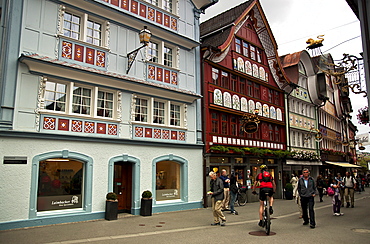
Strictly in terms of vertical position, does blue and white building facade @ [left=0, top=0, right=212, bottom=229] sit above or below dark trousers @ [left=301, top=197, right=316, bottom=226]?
above

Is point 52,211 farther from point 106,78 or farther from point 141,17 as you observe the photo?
point 141,17

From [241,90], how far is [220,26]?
442 centimetres

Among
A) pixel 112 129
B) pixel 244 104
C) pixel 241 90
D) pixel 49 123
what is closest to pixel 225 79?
pixel 241 90

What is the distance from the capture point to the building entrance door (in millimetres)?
14453

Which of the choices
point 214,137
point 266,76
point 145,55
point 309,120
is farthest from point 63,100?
point 309,120

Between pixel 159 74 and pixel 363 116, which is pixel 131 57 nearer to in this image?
pixel 159 74

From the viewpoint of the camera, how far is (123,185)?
14688 millimetres

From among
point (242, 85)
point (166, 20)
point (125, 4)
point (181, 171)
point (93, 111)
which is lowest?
point (181, 171)

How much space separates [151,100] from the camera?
605 inches

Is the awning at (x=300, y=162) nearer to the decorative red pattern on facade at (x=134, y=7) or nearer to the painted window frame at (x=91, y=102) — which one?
the painted window frame at (x=91, y=102)

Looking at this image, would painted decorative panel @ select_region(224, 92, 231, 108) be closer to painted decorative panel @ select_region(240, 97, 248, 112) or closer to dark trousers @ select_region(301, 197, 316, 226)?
painted decorative panel @ select_region(240, 97, 248, 112)

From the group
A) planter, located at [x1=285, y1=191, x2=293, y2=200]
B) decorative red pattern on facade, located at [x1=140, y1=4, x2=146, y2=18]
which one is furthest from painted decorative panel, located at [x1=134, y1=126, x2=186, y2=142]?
planter, located at [x1=285, y1=191, x2=293, y2=200]

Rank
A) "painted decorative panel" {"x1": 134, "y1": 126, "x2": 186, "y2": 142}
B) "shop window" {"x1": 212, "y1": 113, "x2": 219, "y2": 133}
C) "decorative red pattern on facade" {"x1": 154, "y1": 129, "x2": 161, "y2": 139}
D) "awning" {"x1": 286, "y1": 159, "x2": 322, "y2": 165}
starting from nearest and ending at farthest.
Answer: "painted decorative panel" {"x1": 134, "y1": 126, "x2": 186, "y2": 142} → "decorative red pattern on facade" {"x1": 154, "y1": 129, "x2": 161, "y2": 139} → "shop window" {"x1": 212, "y1": 113, "x2": 219, "y2": 133} → "awning" {"x1": 286, "y1": 159, "x2": 322, "y2": 165}

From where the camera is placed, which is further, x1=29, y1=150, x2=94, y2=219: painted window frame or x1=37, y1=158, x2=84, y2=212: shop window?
x1=37, y1=158, x2=84, y2=212: shop window
